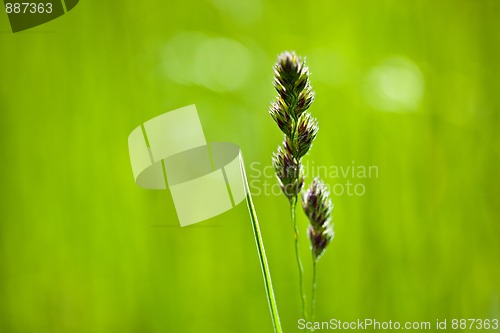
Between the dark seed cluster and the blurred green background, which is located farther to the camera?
the blurred green background

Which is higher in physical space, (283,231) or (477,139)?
(477,139)

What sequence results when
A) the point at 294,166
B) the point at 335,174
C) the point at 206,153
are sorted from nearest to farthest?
the point at 294,166 → the point at 206,153 → the point at 335,174

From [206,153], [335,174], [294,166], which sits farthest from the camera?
[335,174]

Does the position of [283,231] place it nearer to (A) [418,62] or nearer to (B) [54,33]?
(A) [418,62]

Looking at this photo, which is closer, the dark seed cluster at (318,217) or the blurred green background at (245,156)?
the dark seed cluster at (318,217)

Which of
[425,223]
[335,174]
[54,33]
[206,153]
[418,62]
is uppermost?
[54,33]

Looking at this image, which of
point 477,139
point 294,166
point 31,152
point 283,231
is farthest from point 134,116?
point 477,139

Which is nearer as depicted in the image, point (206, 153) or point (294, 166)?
point (294, 166)

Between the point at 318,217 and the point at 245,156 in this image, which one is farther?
the point at 245,156
